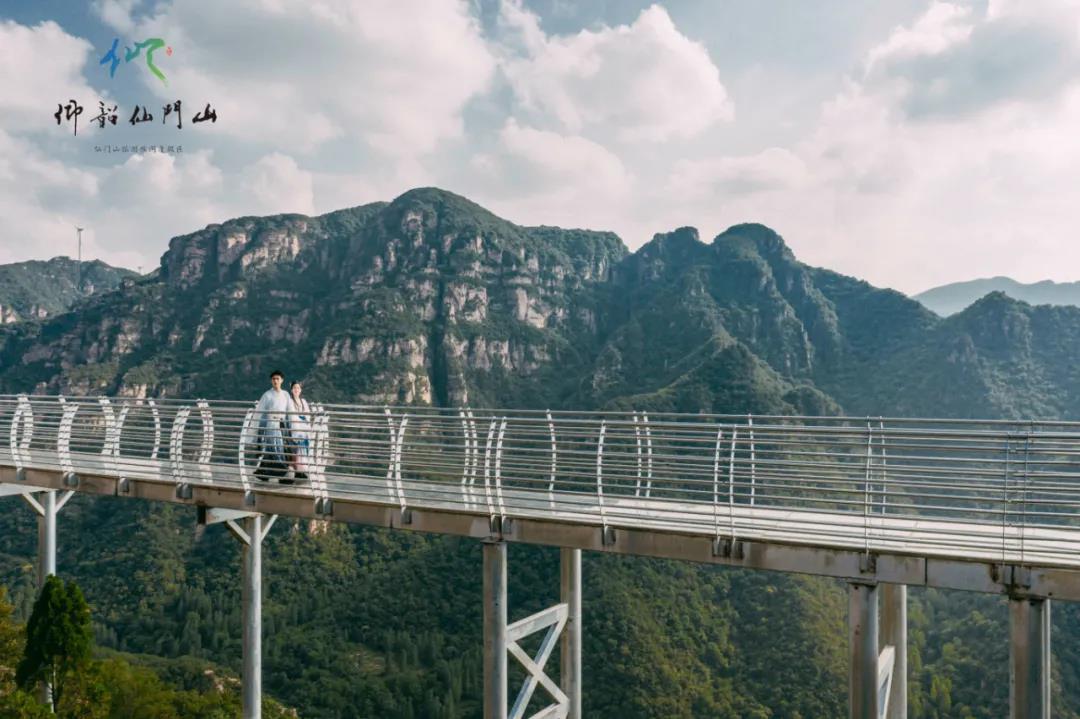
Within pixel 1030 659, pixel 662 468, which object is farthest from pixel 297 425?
pixel 1030 659

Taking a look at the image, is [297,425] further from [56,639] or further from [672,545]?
[56,639]

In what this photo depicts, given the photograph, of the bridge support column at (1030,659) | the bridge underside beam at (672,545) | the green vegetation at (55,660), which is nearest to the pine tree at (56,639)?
the green vegetation at (55,660)

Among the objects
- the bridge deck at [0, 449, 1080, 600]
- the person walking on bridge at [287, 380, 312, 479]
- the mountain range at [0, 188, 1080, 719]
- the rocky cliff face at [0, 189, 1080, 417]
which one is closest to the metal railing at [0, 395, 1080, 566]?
the bridge deck at [0, 449, 1080, 600]

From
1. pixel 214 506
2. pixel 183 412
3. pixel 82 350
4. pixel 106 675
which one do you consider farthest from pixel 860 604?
pixel 82 350

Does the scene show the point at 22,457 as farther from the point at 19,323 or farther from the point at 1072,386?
the point at 19,323

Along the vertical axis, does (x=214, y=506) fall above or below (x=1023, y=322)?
below
